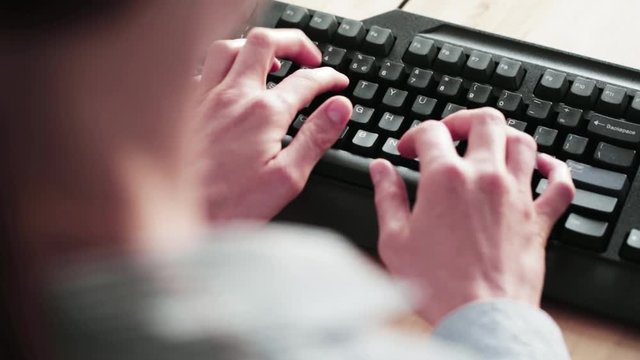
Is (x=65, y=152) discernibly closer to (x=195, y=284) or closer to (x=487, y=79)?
(x=195, y=284)

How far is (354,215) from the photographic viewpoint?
665 millimetres

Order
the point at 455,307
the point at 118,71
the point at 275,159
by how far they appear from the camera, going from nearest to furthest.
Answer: the point at 118,71
the point at 455,307
the point at 275,159

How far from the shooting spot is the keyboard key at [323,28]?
0.75 m

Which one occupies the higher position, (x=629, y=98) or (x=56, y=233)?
(x=56, y=233)

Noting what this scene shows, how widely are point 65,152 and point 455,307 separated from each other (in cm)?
29

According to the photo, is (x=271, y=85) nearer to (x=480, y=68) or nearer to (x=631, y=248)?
(x=480, y=68)

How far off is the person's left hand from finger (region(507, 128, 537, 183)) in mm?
111

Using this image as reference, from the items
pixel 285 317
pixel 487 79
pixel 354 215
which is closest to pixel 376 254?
pixel 354 215

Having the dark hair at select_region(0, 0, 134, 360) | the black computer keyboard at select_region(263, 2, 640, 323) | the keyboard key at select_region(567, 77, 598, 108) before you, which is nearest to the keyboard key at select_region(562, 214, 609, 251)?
the black computer keyboard at select_region(263, 2, 640, 323)

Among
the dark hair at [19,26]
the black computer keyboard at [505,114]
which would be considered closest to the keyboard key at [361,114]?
the black computer keyboard at [505,114]

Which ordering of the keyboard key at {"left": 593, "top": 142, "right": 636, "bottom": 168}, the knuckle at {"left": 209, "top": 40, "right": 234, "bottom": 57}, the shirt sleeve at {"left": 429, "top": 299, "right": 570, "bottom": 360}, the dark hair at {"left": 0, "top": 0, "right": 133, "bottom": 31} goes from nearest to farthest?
the dark hair at {"left": 0, "top": 0, "right": 133, "bottom": 31} < the shirt sleeve at {"left": 429, "top": 299, "right": 570, "bottom": 360} < the keyboard key at {"left": 593, "top": 142, "right": 636, "bottom": 168} < the knuckle at {"left": 209, "top": 40, "right": 234, "bottom": 57}

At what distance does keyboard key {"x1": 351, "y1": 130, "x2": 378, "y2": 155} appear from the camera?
67cm

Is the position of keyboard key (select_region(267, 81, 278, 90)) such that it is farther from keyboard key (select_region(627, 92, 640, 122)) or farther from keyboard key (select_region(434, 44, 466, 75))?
keyboard key (select_region(627, 92, 640, 122))

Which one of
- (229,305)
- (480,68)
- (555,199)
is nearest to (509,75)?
(480,68)
